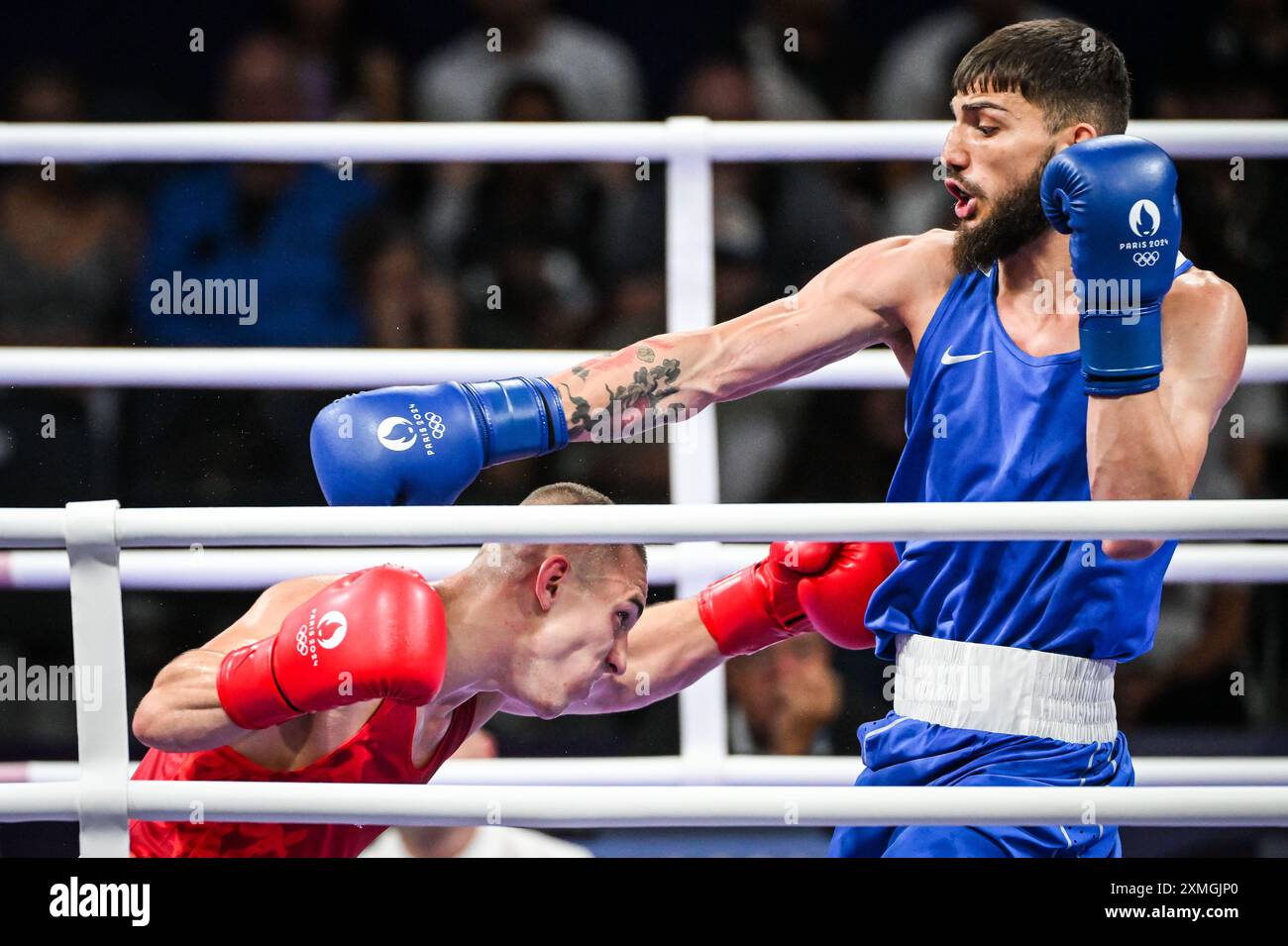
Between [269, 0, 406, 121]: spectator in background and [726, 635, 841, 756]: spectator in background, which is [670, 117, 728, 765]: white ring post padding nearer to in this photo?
[726, 635, 841, 756]: spectator in background

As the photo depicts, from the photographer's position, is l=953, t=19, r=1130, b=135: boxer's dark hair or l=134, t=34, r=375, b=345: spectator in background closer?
l=953, t=19, r=1130, b=135: boxer's dark hair

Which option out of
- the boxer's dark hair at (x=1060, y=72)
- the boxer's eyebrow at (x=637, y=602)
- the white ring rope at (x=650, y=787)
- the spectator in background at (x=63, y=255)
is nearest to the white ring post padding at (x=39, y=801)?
the white ring rope at (x=650, y=787)

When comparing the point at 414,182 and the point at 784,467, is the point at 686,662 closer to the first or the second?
the point at 784,467

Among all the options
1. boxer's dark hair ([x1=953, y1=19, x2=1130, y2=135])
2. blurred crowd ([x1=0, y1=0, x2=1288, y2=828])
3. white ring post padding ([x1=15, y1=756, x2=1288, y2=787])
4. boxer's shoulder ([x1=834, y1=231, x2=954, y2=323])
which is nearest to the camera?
boxer's dark hair ([x1=953, y1=19, x2=1130, y2=135])

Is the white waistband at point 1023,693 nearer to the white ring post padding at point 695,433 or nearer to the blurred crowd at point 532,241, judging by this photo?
the white ring post padding at point 695,433

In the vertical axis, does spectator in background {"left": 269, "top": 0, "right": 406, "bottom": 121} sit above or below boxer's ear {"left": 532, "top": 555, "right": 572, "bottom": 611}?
above

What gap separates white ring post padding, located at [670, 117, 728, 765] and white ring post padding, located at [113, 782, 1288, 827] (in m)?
0.67

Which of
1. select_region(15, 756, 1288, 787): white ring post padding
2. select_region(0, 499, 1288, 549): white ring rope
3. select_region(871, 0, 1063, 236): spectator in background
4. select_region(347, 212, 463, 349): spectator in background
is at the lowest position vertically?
select_region(15, 756, 1288, 787): white ring post padding

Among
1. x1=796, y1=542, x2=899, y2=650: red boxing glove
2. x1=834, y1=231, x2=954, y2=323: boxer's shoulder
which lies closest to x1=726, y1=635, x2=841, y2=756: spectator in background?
x1=796, y1=542, x2=899, y2=650: red boxing glove

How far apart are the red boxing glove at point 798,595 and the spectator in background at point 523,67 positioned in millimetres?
1478

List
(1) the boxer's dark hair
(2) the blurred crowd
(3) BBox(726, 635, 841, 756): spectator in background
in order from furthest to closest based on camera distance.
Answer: (2) the blurred crowd, (3) BBox(726, 635, 841, 756): spectator in background, (1) the boxer's dark hair

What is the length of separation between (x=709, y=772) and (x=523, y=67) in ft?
5.53

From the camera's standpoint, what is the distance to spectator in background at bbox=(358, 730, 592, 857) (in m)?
2.43

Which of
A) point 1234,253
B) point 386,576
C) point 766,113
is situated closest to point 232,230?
point 766,113
